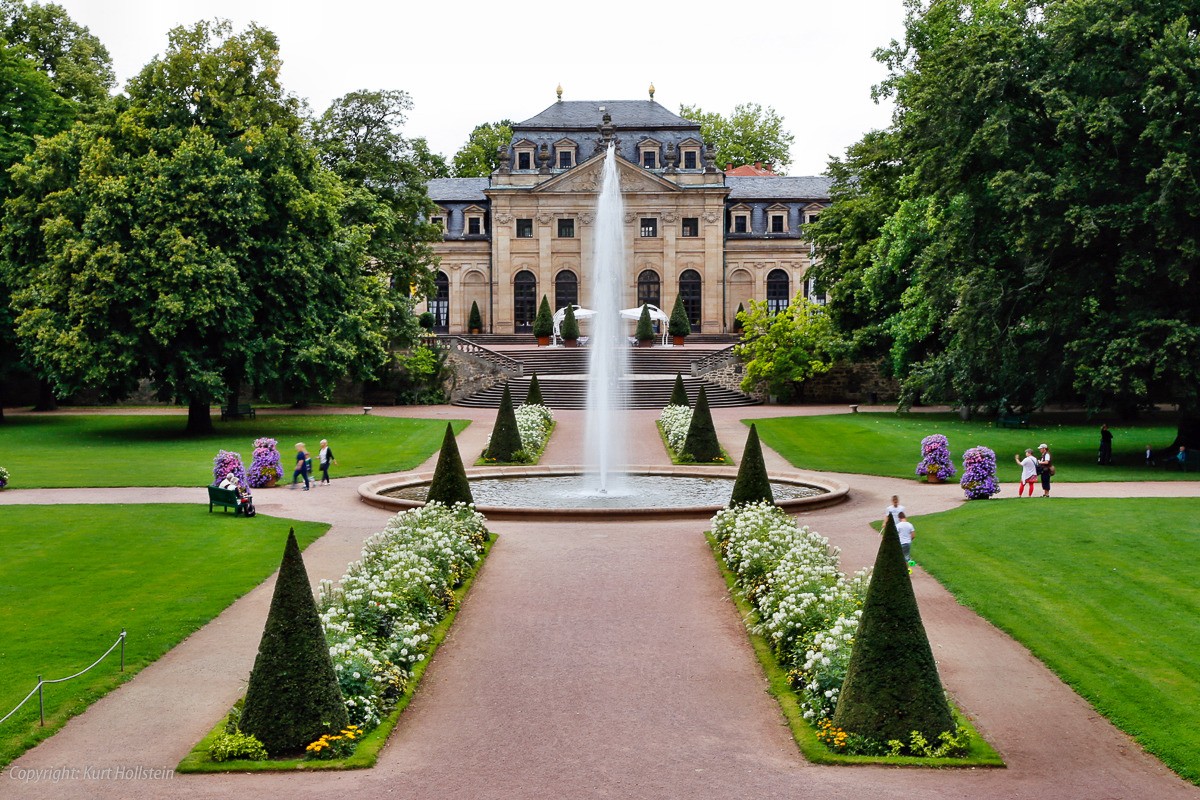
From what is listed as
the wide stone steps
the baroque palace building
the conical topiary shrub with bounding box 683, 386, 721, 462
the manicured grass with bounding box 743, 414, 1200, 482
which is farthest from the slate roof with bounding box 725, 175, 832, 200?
the conical topiary shrub with bounding box 683, 386, 721, 462

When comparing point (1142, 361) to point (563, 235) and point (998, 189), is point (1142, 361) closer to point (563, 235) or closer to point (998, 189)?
point (998, 189)

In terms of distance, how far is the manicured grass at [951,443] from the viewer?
104ft

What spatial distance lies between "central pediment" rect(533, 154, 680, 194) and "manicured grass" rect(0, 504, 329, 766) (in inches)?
2175

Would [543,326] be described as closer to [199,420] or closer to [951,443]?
[199,420]

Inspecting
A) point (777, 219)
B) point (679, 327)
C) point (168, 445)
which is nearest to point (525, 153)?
point (679, 327)

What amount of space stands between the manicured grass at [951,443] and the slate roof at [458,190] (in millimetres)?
42346

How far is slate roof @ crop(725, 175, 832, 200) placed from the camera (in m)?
81.6

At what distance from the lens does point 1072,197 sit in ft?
103

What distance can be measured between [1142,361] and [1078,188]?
17.0 ft

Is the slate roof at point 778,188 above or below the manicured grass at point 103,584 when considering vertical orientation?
above

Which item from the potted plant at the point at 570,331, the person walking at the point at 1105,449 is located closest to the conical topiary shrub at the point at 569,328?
the potted plant at the point at 570,331

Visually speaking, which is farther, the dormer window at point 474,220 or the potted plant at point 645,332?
the dormer window at point 474,220

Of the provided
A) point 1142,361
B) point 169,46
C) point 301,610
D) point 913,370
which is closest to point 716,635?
point 301,610

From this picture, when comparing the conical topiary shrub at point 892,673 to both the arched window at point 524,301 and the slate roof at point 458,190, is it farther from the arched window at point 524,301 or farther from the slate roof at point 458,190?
the slate roof at point 458,190
